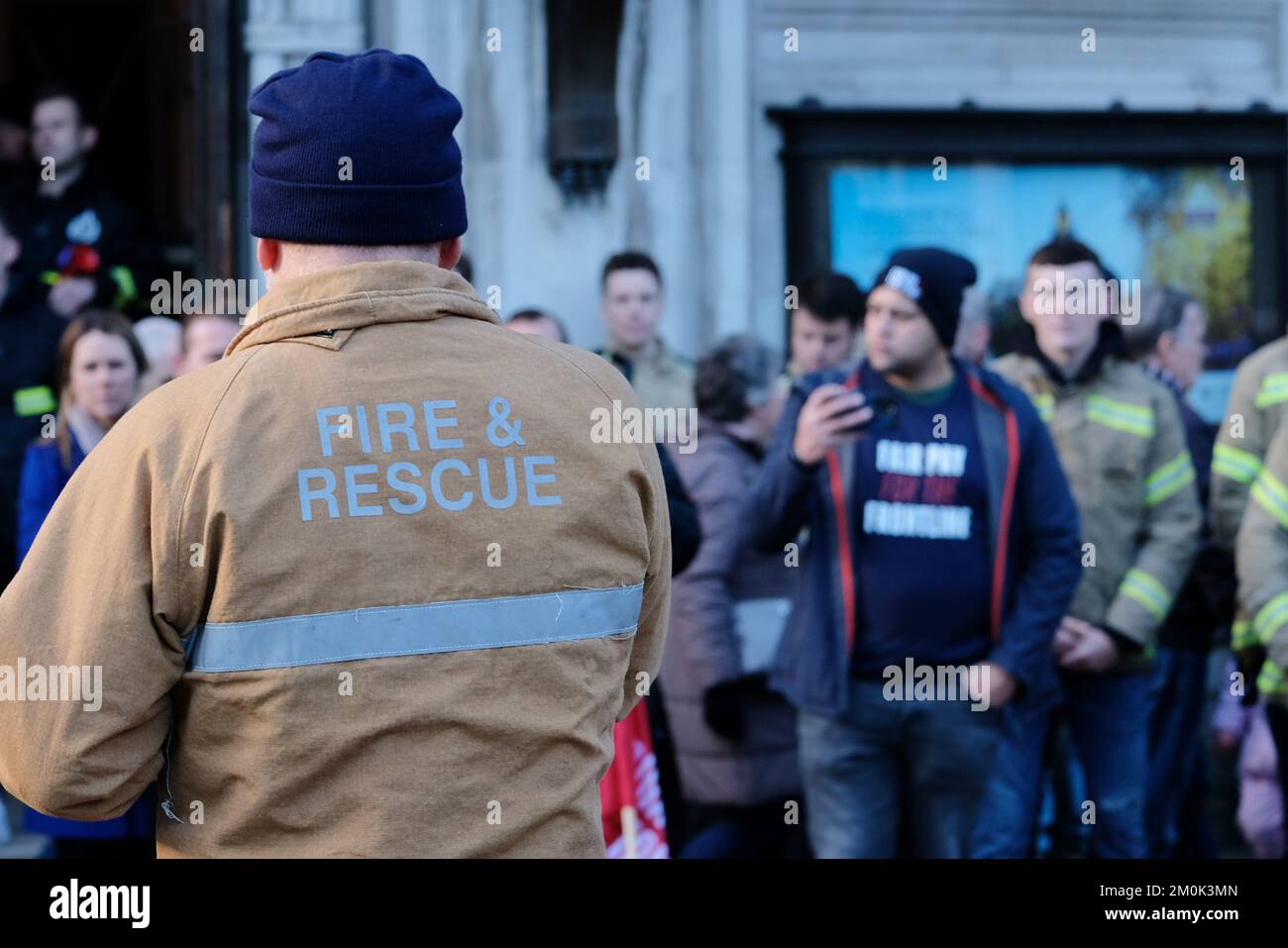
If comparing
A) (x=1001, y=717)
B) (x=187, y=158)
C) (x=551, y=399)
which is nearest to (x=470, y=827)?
Answer: (x=551, y=399)

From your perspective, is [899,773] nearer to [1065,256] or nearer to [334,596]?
[1065,256]

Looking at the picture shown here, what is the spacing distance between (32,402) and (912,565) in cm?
330

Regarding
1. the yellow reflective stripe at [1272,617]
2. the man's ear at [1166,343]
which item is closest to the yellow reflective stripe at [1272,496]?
the yellow reflective stripe at [1272,617]

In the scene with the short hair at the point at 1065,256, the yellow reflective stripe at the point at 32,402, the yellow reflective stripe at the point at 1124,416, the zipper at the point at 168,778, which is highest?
the short hair at the point at 1065,256

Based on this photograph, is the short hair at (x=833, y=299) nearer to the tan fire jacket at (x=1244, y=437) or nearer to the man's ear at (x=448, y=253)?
the tan fire jacket at (x=1244, y=437)

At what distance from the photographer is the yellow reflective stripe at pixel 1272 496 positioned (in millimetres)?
4992

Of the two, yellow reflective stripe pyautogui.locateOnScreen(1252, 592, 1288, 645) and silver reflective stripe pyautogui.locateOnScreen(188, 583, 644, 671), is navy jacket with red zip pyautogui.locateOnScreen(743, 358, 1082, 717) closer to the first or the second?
yellow reflective stripe pyautogui.locateOnScreen(1252, 592, 1288, 645)

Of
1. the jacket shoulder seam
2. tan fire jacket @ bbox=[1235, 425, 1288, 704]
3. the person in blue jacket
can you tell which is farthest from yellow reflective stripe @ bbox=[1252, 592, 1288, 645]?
the jacket shoulder seam

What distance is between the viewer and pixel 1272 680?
16.7 feet

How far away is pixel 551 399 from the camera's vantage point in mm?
2287
